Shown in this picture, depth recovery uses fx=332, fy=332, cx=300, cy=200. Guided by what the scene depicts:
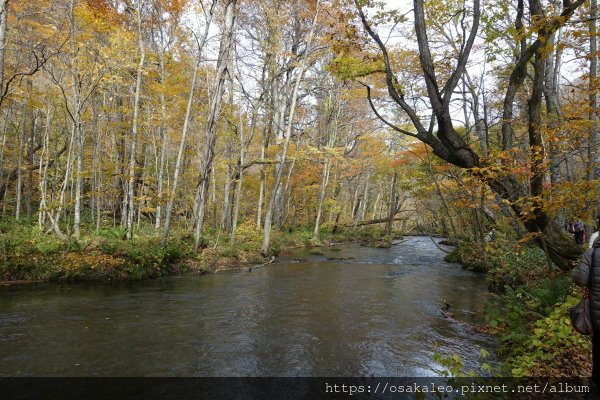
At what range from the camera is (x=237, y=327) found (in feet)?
23.1

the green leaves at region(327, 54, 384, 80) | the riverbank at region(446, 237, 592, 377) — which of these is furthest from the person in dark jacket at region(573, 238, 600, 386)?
the green leaves at region(327, 54, 384, 80)

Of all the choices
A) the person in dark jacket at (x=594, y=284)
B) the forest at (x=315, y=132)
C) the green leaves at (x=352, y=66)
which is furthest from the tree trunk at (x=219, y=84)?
the person in dark jacket at (x=594, y=284)

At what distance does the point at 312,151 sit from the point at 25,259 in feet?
39.7

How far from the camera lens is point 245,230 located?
695 inches

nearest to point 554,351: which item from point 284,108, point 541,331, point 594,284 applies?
point 541,331

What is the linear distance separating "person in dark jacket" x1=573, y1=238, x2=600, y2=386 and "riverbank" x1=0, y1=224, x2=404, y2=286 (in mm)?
11309

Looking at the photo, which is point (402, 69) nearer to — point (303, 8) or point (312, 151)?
point (312, 151)

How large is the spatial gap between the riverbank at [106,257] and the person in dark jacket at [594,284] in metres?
11.3

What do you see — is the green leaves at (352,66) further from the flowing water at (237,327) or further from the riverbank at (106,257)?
the riverbank at (106,257)

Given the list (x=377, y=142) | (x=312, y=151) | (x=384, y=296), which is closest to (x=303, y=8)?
(x=312, y=151)

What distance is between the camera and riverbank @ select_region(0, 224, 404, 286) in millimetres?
9945

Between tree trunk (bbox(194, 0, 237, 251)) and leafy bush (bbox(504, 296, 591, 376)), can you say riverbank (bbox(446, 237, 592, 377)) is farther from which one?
tree trunk (bbox(194, 0, 237, 251))

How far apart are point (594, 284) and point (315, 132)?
25280 mm

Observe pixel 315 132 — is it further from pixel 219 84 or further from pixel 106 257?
pixel 106 257
